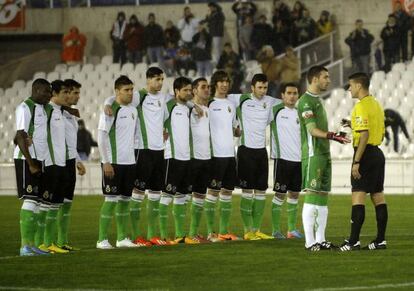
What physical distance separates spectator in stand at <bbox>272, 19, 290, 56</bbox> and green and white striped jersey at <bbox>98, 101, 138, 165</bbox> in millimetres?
16807

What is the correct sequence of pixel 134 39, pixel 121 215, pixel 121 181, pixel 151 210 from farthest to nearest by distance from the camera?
pixel 134 39 → pixel 151 210 → pixel 121 215 → pixel 121 181

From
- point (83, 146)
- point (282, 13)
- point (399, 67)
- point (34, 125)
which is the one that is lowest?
point (83, 146)

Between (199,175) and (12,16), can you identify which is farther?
(12,16)

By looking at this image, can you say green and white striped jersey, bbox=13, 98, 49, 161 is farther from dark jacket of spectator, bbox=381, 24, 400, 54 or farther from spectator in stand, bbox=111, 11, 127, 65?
spectator in stand, bbox=111, 11, 127, 65

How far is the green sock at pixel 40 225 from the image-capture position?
55.7 ft

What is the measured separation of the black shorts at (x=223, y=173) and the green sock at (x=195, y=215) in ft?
0.93

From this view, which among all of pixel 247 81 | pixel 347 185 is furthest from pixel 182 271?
pixel 247 81

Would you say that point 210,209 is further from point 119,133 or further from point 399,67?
point 399,67

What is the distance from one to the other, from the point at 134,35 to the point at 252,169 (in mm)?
18270

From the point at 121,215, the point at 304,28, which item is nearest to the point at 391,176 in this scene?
the point at 304,28

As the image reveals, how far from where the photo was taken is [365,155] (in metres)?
16.2

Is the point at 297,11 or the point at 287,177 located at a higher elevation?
the point at 297,11

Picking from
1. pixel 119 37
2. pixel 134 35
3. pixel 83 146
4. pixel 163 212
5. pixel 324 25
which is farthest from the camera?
pixel 119 37

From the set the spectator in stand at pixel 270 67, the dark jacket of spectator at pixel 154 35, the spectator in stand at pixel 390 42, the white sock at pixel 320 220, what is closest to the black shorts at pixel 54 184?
the white sock at pixel 320 220
